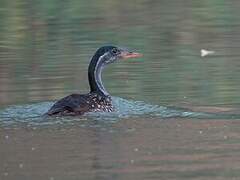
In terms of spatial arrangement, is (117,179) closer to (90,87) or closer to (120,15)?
(90,87)

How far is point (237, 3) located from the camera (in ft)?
72.0

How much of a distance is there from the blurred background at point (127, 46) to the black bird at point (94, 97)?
0.38 m

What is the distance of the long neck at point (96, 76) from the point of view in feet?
44.8

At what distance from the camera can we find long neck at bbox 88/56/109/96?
13664mm

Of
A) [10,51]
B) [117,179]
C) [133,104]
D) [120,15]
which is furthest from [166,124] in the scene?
[120,15]

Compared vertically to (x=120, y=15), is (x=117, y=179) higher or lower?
higher

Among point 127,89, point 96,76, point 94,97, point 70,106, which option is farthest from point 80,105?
point 127,89

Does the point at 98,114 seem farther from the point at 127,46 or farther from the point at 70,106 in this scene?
the point at 127,46

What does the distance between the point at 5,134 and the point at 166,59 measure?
216 inches

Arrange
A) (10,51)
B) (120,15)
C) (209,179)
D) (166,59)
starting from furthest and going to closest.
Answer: (120,15) → (10,51) → (166,59) → (209,179)

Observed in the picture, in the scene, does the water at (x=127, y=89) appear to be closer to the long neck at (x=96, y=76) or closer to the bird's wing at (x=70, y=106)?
A: the bird's wing at (x=70, y=106)

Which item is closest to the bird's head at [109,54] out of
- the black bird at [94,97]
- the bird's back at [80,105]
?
the black bird at [94,97]

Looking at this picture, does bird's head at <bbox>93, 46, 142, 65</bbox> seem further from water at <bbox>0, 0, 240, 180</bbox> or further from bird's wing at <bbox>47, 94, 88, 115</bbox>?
bird's wing at <bbox>47, 94, 88, 115</bbox>

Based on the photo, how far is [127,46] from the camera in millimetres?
17734
